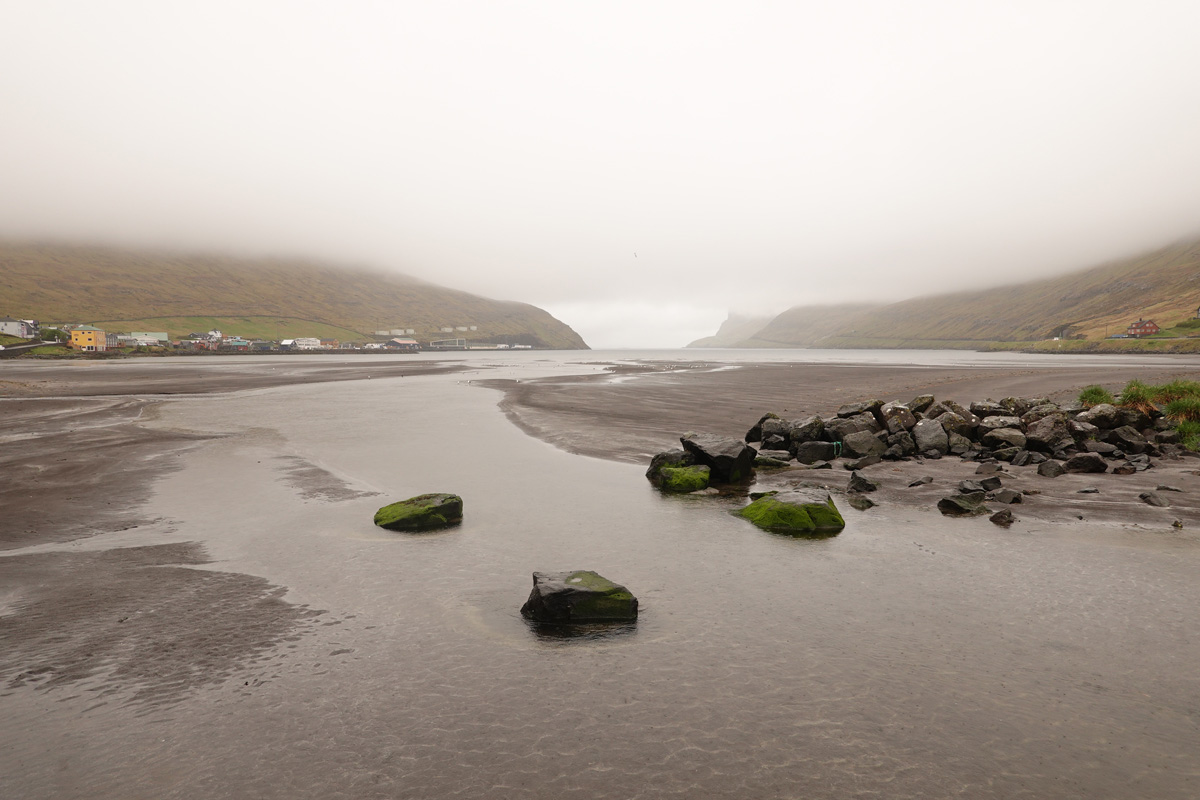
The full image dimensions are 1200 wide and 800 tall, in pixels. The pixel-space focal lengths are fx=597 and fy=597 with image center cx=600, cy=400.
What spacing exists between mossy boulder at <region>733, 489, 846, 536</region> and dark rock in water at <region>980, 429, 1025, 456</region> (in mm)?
13316

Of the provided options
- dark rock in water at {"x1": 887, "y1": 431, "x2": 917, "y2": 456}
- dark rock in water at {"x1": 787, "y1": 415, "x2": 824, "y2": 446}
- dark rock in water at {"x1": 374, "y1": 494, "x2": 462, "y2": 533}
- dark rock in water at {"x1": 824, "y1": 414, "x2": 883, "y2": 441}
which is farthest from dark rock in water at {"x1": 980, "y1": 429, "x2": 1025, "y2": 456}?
dark rock in water at {"x1": 374, "y1": 494, "x2": 462, "y2": 533}

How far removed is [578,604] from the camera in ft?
33.5

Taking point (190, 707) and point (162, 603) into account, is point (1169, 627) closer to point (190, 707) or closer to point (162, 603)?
point (190, 707)

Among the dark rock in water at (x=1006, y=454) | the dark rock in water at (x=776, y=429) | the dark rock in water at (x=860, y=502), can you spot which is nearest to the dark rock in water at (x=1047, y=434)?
the dark rock in water at (x=1006, y=454)

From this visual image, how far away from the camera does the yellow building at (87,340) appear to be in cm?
17500

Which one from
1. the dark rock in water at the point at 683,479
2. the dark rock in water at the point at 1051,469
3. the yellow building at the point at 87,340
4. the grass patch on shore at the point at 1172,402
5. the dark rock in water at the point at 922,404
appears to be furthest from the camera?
the yellow building at the point at 87,340

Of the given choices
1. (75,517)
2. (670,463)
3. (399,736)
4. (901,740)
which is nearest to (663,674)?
(901,740)

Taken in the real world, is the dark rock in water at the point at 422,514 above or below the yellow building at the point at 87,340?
below

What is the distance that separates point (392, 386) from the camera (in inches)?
2601

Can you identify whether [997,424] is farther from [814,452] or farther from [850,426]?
[814,452]

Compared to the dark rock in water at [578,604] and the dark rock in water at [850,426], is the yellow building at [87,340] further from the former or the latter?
the dark rock in water at [578,604]

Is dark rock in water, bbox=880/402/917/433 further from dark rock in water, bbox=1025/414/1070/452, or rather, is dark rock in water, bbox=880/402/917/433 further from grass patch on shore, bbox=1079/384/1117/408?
grass patch on shore, bbox=1079/384/1117/408

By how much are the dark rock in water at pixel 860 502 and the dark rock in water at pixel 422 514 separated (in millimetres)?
11487

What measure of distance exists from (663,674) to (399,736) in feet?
11.6
